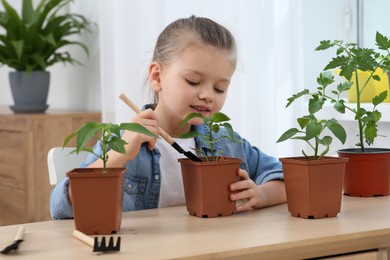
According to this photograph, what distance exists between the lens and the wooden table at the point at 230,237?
1141mm

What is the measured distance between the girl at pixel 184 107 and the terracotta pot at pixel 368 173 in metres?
0.17

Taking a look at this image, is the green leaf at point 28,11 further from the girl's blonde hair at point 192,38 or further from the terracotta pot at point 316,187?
the terracotta pot at point 316,187

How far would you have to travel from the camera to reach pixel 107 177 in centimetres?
128

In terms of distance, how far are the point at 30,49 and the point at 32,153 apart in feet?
2.10

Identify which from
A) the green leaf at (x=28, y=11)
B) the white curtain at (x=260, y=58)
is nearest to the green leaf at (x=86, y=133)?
the white curtain at (x=260, y=58)

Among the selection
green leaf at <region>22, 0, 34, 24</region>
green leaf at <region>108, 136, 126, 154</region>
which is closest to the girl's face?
green leaf at <region>108, 136, 126, 154</region>

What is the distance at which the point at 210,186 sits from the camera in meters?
1.44

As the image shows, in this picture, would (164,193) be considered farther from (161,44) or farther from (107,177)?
(107,177)

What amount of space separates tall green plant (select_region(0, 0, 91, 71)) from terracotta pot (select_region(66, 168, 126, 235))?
2.68 metres

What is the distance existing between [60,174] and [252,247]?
35.1 inches

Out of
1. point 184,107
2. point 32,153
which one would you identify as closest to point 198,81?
point 184,107

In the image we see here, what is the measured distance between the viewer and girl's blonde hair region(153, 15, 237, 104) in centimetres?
181

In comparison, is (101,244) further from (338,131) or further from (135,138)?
(338,131)

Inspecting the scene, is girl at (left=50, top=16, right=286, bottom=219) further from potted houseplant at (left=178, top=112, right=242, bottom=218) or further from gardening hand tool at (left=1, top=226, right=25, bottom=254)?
gardening hand tool at (left=1, top=226, right=25, bottom=254)
